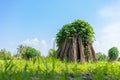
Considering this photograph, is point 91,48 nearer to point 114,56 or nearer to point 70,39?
point 70,39

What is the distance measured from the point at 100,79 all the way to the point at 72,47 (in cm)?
1212

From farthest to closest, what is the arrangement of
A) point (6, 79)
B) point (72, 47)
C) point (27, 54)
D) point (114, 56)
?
point (114, 56), point (27, 54), point (72, 47), point (6, 79)

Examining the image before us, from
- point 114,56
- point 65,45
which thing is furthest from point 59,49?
point 114,56

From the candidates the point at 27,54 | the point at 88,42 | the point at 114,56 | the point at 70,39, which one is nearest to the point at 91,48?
the point at 88,42

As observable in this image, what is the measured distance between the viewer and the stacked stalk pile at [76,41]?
49.0ft

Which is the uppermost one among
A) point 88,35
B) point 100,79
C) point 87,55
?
point 88,35

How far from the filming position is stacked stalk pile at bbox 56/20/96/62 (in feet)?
49.0

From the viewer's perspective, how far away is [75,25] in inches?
621

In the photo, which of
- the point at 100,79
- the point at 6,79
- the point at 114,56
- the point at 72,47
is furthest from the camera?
the point at 114,56

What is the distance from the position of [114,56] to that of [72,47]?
1232 cm

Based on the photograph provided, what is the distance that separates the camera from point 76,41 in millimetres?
15461

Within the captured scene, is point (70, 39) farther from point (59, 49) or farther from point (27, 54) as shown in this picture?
point (27, 54)

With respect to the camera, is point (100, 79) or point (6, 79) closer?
point (6, 79)

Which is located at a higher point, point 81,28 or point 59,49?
point 81,28
